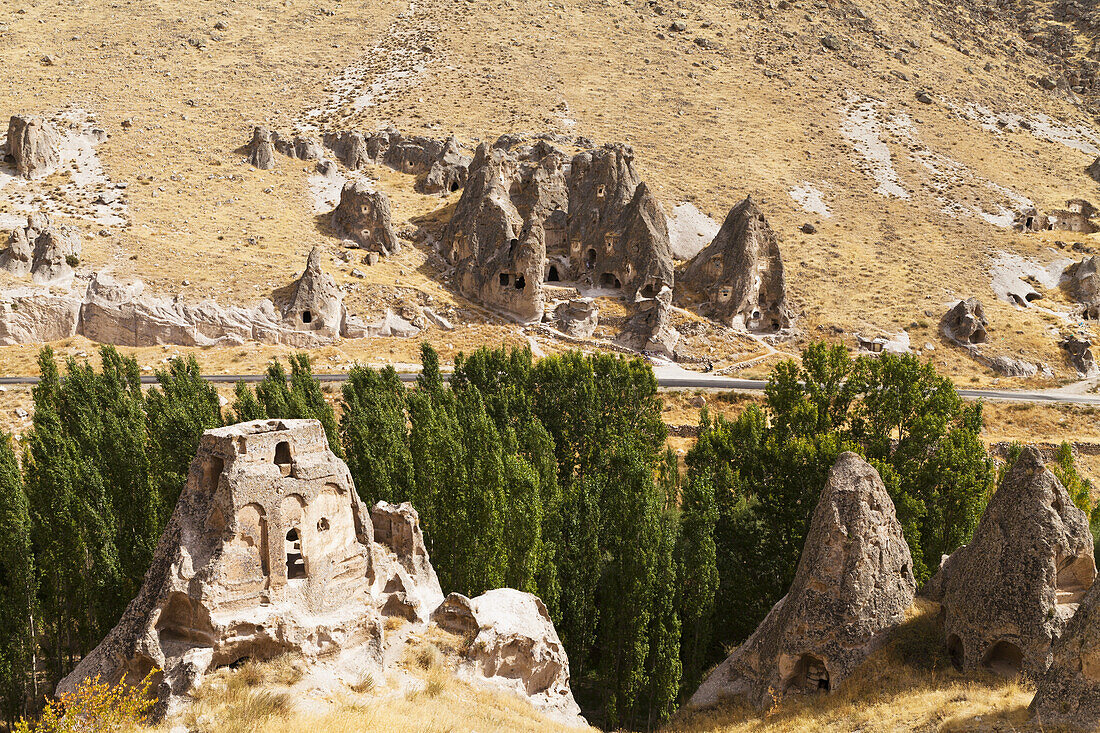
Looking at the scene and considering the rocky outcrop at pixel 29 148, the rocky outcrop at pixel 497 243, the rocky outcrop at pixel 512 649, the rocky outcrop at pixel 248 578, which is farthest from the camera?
the rocky outcrop at pixel 29 148

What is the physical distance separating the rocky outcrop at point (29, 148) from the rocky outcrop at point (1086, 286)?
336ft

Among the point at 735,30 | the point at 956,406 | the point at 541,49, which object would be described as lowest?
the point at 956,406

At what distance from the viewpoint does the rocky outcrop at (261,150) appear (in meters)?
84.9

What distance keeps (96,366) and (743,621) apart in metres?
43.3

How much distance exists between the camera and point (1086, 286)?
3088 inches

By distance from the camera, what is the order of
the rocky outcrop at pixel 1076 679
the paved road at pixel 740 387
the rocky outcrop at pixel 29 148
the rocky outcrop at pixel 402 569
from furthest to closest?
the rocky outcrop at pixel 29 148, the paved road at pixel 740 387, the rocky outcrop at pixel 402 569, the rocky outcrop at pixel 1076 679

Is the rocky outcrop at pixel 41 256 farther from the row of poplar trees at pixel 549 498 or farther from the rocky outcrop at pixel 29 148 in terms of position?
the row of poplar trees at pixel 549 498

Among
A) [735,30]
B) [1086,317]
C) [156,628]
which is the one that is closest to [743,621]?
[156,628]

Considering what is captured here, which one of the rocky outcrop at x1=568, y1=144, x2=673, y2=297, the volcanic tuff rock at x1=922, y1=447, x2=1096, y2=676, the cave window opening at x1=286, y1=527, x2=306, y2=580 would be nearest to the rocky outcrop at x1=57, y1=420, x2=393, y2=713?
the cave window opening at x1=286, y1=527, x2=306, y2=580

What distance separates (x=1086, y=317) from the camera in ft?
250

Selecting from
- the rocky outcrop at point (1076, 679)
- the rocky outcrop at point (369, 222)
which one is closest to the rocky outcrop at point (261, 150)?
the rocky outcrop at point (369, 222)

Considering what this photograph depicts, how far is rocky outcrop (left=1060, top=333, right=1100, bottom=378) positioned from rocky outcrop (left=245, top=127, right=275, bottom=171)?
79.6m

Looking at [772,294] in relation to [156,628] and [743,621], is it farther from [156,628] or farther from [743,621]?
[156,628]

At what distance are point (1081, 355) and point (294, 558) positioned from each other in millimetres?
70170
